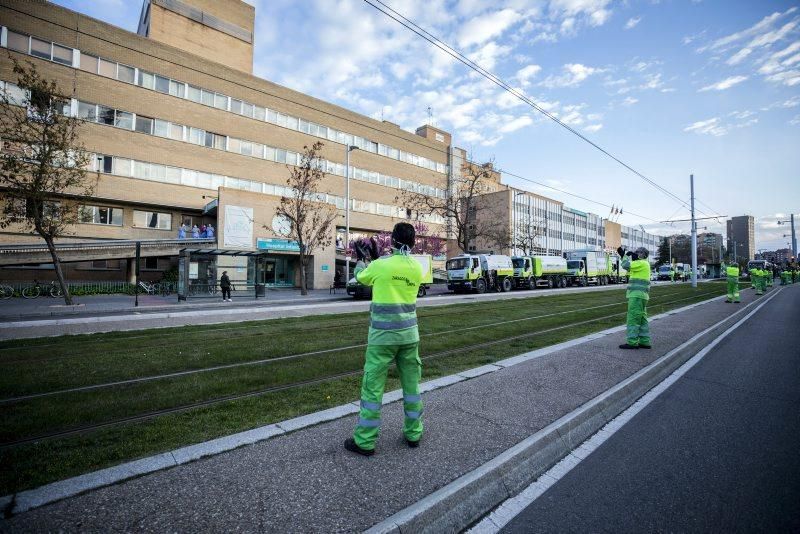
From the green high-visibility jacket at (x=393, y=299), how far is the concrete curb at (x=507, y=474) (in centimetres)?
119

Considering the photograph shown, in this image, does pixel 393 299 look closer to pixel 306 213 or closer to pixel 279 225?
pixel 306 213

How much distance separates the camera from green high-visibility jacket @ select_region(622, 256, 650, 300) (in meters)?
7.77

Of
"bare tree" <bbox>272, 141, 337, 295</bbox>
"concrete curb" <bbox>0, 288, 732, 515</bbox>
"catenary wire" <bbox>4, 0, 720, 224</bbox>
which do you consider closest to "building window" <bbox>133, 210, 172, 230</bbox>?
"bare tree" <bbox>272, 141, 337, 295</bbox>

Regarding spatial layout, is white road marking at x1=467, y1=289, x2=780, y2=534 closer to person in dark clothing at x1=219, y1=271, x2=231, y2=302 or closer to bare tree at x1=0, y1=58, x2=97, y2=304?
person in dark clothing at x1=219, y1=271, x2=231, y2=302

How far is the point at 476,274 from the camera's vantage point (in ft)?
89.7

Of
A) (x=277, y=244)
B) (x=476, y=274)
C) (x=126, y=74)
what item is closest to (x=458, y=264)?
(x=476, y=274)

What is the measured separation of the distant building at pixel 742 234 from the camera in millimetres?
106312

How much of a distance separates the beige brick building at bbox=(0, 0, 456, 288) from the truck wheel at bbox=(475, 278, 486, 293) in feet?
39.8

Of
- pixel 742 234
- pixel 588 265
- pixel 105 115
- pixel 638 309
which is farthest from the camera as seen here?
pixel 742 234

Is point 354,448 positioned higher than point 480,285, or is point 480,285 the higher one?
point 480,285

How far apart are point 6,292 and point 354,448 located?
28.1 m

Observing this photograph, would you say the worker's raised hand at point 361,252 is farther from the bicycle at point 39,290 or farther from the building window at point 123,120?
the building window at point 123,120

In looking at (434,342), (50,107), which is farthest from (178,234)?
(434,342)

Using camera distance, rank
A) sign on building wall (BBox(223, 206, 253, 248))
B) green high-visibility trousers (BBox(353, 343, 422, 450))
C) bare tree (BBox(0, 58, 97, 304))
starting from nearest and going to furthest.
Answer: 1. green high-visibility trousers (BBox(353, 343, 422, 450))
2. bare tree (BBox(0, 58, 97, 304))
3. sign on building wall (BBox(223, 206, 253, 248))
